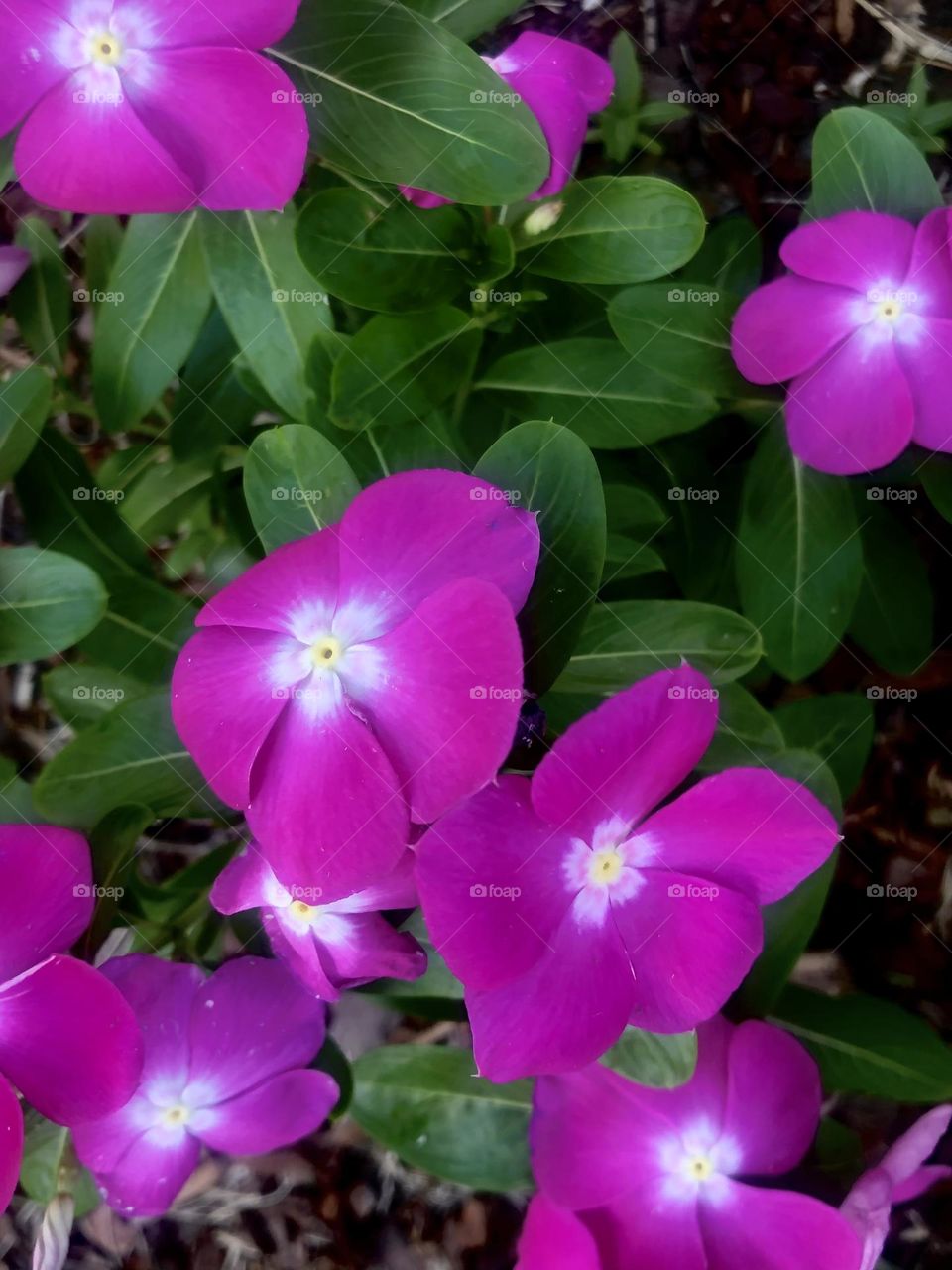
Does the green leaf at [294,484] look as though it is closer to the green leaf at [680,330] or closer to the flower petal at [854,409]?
the green leaf at [680,330]

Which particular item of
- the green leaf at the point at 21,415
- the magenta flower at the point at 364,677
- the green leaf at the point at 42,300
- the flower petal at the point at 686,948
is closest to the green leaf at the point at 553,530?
the magenta flower at the point at 364,677

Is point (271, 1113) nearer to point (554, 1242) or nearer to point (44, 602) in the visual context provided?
point (554, 1242)

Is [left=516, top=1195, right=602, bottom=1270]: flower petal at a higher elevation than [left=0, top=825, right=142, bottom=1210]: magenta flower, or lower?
lower

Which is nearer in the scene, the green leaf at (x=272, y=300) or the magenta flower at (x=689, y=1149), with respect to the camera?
the magenta flower at (x=689, y=1149)

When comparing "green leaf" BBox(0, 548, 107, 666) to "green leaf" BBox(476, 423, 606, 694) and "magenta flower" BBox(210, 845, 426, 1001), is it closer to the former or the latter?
"magenta flower" BBox(210, 845, 426, 1001)

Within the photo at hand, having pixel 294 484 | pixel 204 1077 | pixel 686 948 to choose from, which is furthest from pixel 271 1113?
Answer: pixel 294 484

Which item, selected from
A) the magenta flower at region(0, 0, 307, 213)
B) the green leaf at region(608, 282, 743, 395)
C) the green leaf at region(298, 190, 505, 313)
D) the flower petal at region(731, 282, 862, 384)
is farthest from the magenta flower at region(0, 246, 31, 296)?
the flower petal at region(731, 282, 862, 384)
